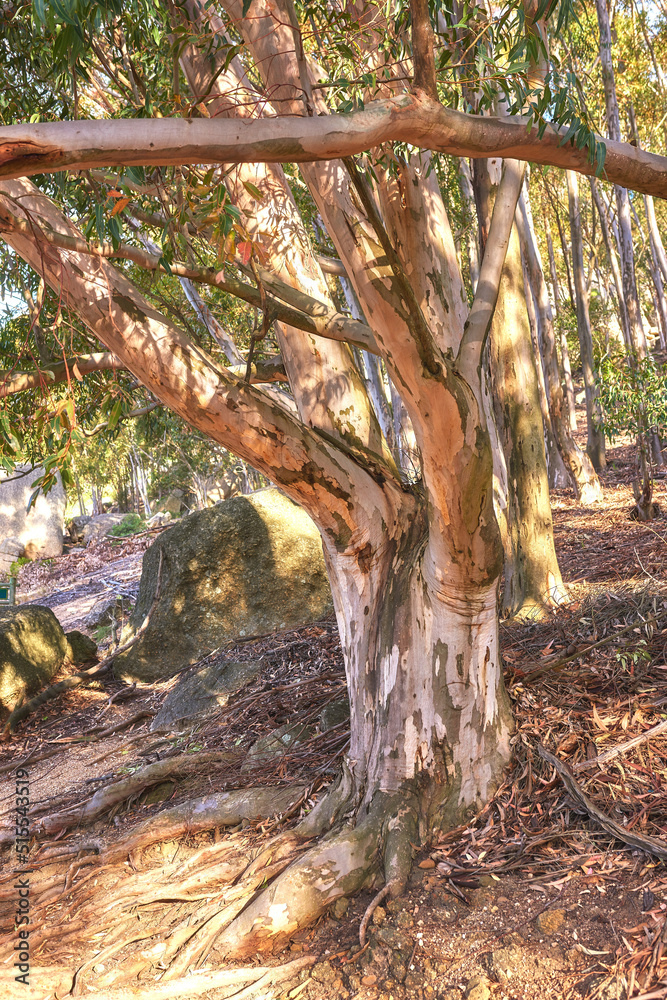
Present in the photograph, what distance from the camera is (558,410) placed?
9.89 m

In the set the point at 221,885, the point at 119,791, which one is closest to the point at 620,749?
the point at 221,885

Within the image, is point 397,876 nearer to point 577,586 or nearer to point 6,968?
point 6,968

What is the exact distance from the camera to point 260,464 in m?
3.09

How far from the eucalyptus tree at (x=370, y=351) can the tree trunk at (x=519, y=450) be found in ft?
5.48

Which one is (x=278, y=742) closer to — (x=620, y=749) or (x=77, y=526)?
(x=620, y=749)

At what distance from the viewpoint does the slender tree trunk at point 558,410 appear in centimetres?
962

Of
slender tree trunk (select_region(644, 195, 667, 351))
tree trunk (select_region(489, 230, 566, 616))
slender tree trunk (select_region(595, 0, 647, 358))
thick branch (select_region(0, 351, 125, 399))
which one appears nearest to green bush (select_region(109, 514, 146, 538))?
slender tree trunk (select_region(644, 195, 667, 351))

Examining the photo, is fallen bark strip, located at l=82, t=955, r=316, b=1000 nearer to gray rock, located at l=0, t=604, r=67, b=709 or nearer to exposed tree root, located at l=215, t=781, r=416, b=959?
exposed tree root, located at l=215, t=781, r=416, b=959

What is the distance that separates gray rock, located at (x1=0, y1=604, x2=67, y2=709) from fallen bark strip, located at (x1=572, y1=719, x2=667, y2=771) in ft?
18.5

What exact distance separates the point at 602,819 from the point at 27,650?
608cm

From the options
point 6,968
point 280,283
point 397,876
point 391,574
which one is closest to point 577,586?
point 391,574

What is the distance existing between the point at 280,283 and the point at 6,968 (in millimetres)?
3114

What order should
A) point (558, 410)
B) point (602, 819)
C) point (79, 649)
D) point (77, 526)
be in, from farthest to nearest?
point (77, 526), point (558, 410), point (79, 649), point (602, 819)

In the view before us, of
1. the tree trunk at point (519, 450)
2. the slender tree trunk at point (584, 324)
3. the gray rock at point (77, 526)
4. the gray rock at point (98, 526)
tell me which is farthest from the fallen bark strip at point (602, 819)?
the gray rock at point (77, 526)
